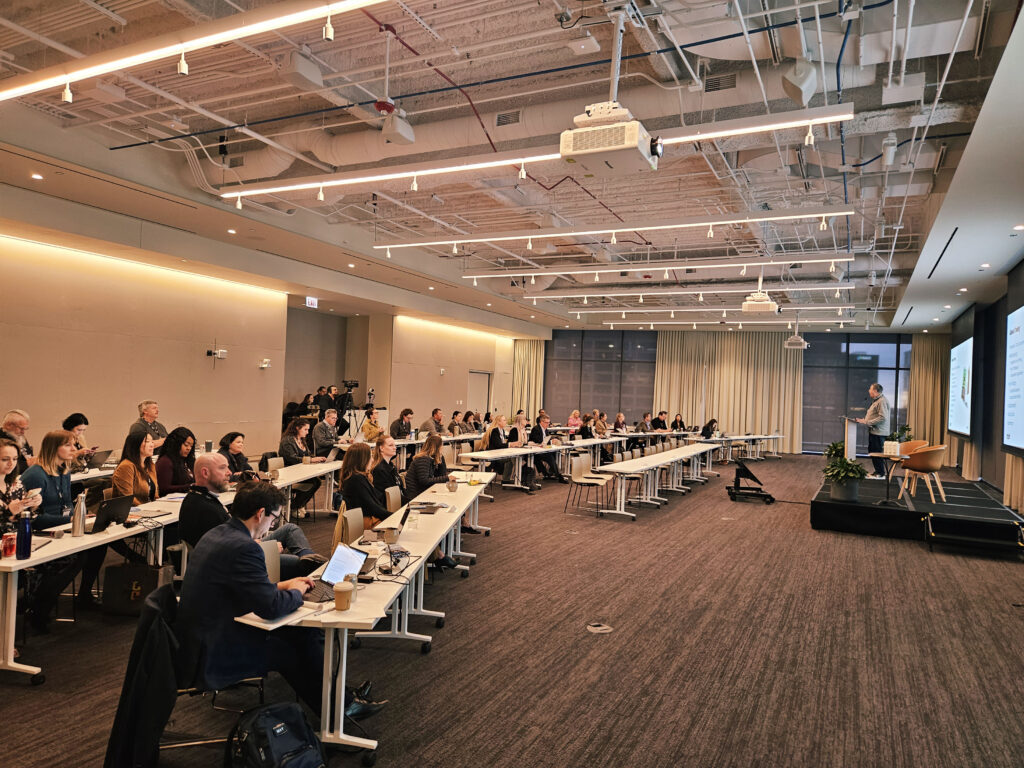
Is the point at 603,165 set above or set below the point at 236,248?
below

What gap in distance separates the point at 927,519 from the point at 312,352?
562 inches

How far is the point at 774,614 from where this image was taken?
539cm

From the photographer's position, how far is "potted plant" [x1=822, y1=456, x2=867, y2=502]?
8977mm

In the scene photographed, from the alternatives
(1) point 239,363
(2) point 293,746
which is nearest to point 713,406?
(1) point 239,363

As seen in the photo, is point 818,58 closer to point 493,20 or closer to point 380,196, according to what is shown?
point 493,20

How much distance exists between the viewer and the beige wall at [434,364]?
1706 centimetres

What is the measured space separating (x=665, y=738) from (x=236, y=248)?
10.3 m

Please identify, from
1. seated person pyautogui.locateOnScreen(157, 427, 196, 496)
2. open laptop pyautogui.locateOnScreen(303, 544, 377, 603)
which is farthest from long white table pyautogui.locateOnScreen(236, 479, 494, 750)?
seated person pyautogui.locateOnScreen(157, 427, 196, 496)

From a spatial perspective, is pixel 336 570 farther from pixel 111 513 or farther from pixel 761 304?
pixel 761 304

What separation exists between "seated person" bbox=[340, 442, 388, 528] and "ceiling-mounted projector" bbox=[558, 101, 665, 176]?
3114 mm

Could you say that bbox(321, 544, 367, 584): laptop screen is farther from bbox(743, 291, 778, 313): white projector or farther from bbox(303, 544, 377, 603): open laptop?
bbox(743, 291, 778, 313): white projector

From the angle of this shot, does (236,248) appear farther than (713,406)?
No

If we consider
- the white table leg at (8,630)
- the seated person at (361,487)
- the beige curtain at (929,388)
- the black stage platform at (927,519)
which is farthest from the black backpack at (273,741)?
the beige curtain at (929,388)

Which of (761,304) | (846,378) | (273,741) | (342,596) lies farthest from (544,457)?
(846,378)
